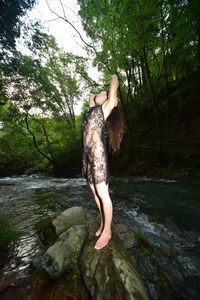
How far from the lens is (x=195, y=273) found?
7.44 feet

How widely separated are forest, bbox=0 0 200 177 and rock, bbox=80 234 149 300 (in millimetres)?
7243

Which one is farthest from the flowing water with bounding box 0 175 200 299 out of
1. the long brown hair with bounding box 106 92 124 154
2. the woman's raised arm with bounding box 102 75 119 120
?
the woman's raised arm with bounding box 102 75 119 120

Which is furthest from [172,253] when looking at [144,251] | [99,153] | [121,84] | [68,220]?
[121,84]

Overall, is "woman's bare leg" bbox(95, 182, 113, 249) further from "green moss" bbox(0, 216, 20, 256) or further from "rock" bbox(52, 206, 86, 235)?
"green moss" bbox(0, 216, 20, 256)

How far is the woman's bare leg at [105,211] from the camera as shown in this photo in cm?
204

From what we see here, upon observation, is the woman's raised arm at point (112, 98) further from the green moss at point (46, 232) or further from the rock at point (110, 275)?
the green moss at point (46, 232)

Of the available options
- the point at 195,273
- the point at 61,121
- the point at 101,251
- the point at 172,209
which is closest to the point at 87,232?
the point at 101,251

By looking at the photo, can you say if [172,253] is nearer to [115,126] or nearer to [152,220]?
[152,220]

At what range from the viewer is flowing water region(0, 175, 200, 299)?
2.28m

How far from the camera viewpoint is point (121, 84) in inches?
479

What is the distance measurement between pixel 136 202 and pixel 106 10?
30.4 ft

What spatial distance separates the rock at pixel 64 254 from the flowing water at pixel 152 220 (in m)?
0.43

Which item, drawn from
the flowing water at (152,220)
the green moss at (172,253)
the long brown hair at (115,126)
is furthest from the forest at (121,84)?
the long brown hair at (115,126)

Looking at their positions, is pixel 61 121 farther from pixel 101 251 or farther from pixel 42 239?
pixel 101 251
